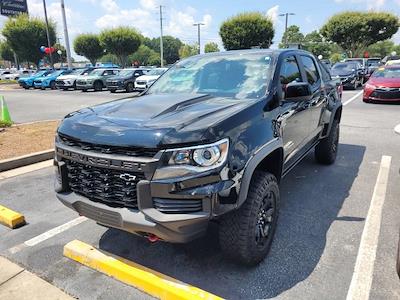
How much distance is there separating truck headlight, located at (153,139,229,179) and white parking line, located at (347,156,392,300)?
1390mm

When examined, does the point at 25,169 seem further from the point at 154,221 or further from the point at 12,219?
the point at 154,221

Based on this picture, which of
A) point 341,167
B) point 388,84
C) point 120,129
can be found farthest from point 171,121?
point 388,84

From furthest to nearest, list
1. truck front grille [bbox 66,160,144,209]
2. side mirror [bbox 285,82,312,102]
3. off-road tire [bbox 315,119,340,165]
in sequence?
off-road tire [bbox 315,119,340,165] → side mirror [bbox 285,82,312,102] → truck front grille [bbox 66,160,144,209]

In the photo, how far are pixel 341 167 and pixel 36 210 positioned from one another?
14.5ft

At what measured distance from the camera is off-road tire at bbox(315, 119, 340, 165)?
533 cm

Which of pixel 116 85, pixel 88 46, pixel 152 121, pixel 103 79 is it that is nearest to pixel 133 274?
pixel 152 121

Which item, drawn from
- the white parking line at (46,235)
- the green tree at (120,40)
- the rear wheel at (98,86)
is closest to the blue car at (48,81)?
the rear wheel at (98,86)

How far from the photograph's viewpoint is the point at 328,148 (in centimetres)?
536

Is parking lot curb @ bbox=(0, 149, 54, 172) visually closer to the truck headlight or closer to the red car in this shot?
the truck headlight

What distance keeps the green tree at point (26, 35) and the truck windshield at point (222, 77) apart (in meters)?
40.6

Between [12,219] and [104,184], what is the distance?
1.83 meters

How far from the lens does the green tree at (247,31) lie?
35375mm

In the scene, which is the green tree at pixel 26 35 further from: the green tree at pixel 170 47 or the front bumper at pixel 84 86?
the green tree at pixel 170 47

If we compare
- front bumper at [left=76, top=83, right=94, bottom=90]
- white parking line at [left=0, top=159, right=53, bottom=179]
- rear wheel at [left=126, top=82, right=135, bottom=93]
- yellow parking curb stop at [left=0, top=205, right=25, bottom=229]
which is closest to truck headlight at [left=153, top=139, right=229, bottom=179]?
yellow parking curb stop at [left=0, top=205, right=25, bottom=229]
